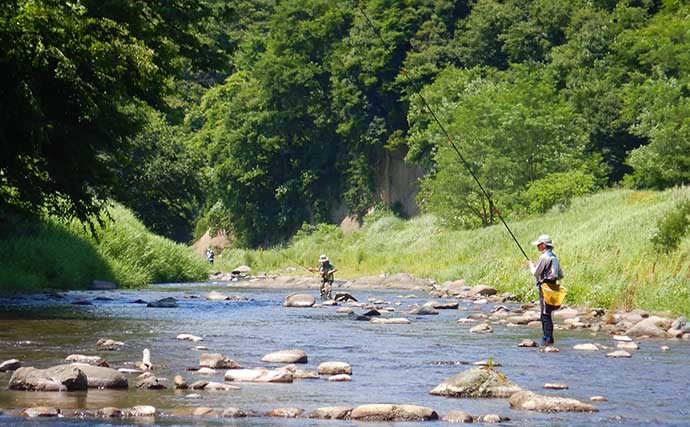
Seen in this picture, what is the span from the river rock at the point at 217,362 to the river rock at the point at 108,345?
2303 mm

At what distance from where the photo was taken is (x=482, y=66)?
289 feet

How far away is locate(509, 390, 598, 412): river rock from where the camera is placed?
1301 cm

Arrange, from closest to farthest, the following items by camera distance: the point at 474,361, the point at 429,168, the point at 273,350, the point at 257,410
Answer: the point at 257,410 → the point at 474,361 → the point at 273,350 → the point at 429,168

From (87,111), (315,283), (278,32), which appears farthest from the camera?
(278,32)

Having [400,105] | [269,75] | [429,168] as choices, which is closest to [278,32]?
[269,75]

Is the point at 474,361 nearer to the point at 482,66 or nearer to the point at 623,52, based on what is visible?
the point at 623,52

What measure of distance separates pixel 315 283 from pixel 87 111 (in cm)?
2567

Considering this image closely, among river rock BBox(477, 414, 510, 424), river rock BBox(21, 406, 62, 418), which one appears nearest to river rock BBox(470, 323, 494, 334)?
river rock BBox(477, 414, 510, 424)

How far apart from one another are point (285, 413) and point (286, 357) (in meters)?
4.98

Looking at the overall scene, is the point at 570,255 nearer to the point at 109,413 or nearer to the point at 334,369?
the point at 334,369

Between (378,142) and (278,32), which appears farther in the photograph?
(278,32)

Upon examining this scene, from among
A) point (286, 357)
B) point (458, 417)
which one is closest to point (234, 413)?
point (458, 417)

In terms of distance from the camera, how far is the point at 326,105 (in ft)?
322

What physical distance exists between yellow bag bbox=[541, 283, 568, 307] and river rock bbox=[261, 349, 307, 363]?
4.92 meters
